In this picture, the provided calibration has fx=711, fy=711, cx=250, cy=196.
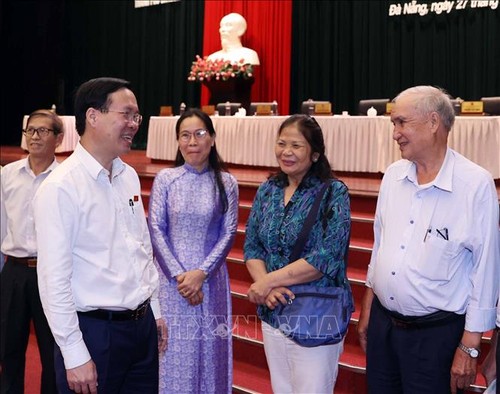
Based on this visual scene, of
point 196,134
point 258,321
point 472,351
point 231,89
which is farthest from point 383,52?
point 472,351

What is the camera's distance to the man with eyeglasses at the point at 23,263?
11.3 ft

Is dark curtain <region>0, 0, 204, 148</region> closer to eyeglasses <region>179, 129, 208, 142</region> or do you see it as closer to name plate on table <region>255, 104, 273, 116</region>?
name plate on table <region>255, 104, 273, 116</region>

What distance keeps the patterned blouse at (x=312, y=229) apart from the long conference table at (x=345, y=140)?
3.34m

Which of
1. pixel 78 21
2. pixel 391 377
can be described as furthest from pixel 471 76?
pixel 78 21

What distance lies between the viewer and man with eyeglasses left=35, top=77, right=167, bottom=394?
2088 mm

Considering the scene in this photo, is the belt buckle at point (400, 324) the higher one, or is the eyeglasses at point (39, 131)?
the eyeglasses at point (39, 131)

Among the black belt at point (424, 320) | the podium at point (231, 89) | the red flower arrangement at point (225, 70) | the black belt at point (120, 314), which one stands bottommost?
the black belt at point (424, 320)

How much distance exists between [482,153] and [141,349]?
4053mm

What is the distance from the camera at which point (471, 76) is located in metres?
8.45

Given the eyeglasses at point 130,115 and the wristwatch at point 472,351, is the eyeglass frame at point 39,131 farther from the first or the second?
the wristwatch at point 472,351

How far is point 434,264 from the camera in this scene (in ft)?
7.73

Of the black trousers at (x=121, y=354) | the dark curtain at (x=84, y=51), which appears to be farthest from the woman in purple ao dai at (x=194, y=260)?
the dark curtain at (x=84, y=51)

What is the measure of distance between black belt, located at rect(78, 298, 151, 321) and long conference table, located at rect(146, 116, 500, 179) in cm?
401

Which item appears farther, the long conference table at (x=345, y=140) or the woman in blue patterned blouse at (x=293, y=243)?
the long conference table at (x=345, y=140)
